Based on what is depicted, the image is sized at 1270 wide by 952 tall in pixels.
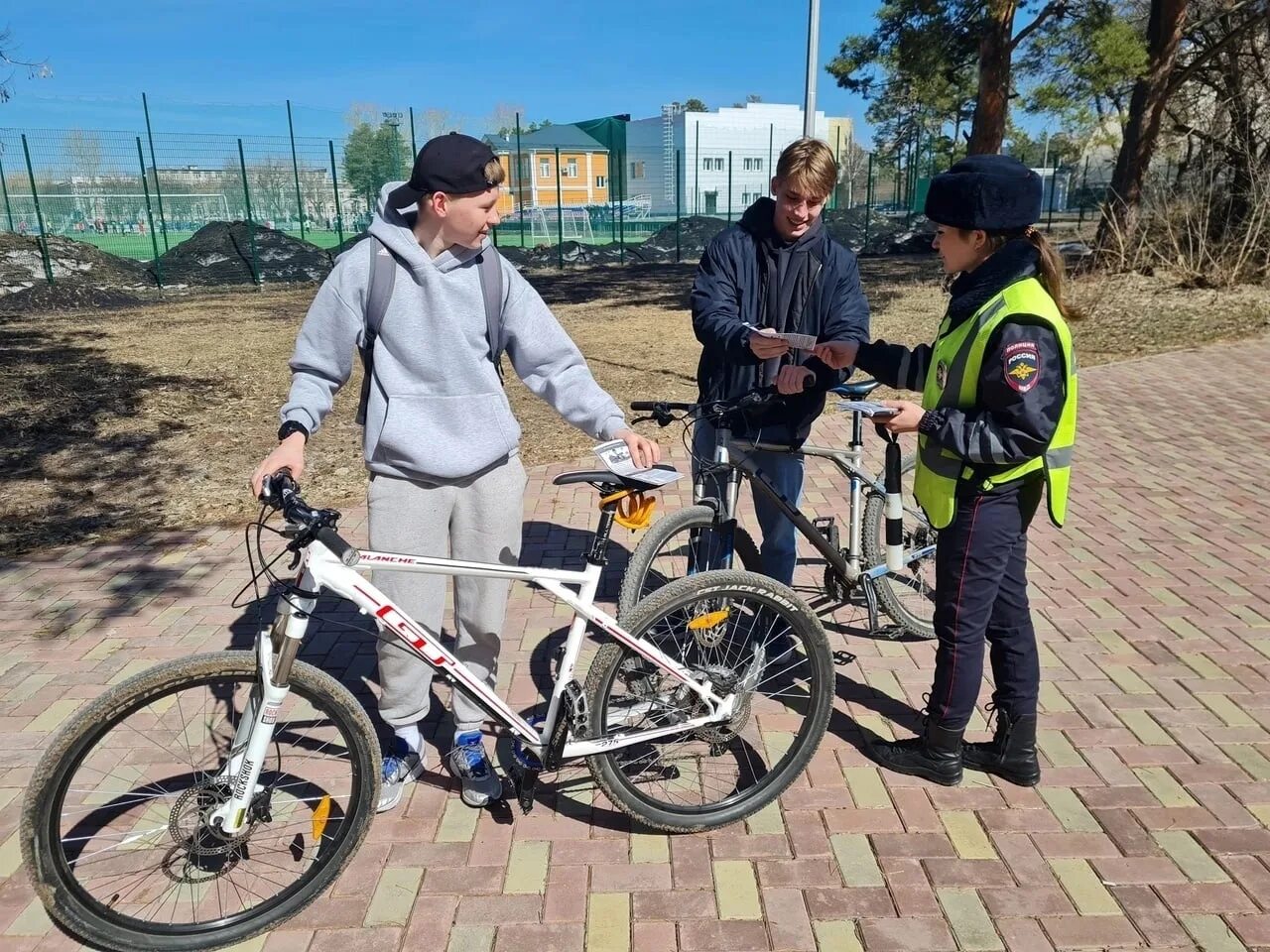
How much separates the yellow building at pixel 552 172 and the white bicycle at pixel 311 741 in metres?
23.4

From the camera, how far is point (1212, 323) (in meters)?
12.5

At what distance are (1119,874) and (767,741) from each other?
1.11 m

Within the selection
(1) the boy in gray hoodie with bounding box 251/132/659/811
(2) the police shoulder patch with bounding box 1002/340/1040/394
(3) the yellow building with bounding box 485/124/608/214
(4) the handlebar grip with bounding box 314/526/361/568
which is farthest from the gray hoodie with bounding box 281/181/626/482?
(3) the yellow building with bounding box 485/124/608/214

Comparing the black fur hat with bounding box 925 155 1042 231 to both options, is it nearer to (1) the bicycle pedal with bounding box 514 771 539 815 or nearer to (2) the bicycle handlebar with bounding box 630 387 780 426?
(2) the bicycle handlebar with bounding box 630 387 780 426

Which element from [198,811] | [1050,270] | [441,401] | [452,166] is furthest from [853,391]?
[198,811]

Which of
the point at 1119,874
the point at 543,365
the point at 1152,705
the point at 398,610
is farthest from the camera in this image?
the point at 1152,705

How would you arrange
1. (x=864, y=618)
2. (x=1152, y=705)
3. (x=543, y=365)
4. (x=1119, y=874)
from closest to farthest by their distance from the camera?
(x=1119, y=874) → (x=543, y=365) → (x=1152, y=705) → (x=864, y=618)

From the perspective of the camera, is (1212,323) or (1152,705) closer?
(1152,705)

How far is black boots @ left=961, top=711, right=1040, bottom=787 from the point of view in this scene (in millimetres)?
3016

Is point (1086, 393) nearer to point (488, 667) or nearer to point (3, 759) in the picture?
point (488, 667)

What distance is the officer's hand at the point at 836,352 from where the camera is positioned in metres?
3.19

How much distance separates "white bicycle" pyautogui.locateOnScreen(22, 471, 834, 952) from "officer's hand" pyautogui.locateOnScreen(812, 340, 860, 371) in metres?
0.89

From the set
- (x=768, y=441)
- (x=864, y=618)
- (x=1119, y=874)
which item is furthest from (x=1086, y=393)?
(x=1119, y=874)

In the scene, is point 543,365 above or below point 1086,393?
above
